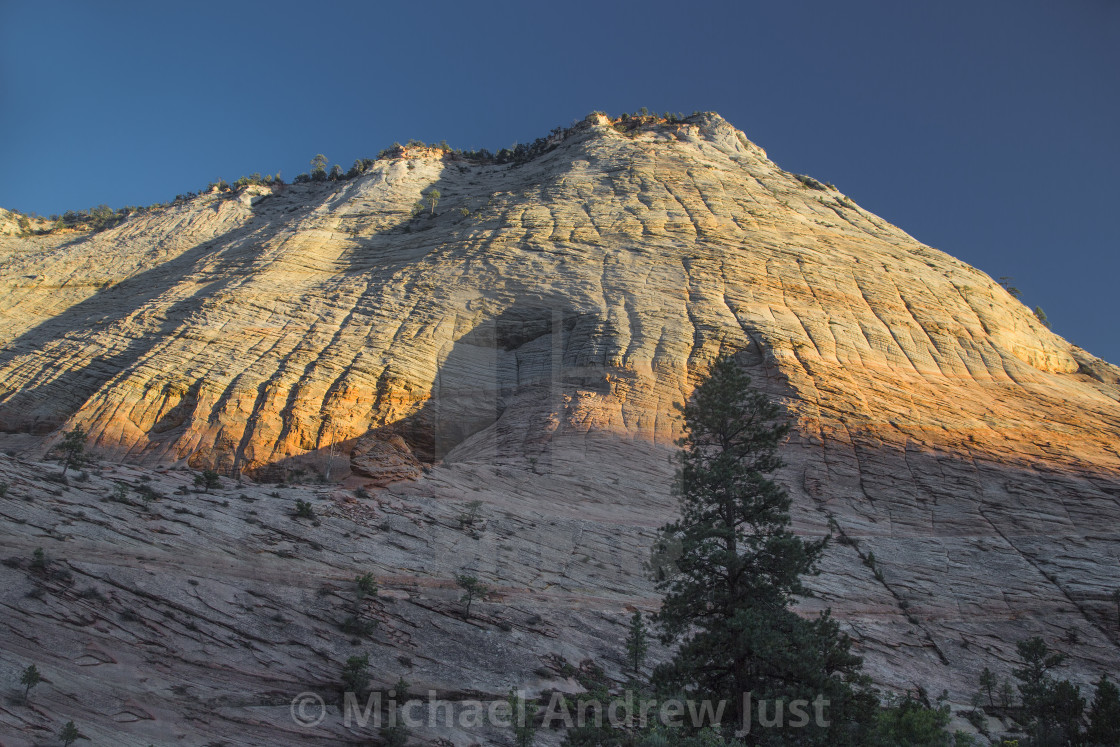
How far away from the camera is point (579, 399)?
30.9 metres

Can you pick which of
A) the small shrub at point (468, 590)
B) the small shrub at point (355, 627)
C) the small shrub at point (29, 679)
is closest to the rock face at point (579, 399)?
the small shrub at point (355, 627)

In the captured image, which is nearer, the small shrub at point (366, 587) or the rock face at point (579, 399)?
the small shrub at point (366, 587)

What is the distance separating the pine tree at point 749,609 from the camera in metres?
11.9

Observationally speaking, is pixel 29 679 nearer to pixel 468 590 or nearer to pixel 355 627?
pixel 355 627

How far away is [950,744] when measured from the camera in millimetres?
14641

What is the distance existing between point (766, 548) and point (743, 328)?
2244 centimetres

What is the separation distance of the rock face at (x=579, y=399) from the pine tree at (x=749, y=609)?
13.8 feet

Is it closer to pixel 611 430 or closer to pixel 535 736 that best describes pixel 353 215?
pixel 611 430

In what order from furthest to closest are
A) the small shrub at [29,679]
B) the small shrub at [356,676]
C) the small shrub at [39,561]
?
the small shrub at [39,561], the small shrub at [356,676], the small shrub at [29,679]

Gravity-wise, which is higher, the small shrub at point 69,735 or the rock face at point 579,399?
the rock face at point 579,399

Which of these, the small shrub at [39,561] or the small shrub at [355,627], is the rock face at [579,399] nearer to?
the small shrub at [355,627]

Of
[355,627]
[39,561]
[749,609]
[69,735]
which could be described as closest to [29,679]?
[69,735]

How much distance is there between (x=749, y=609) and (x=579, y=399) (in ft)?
62.6

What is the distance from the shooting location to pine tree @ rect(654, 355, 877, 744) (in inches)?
467
